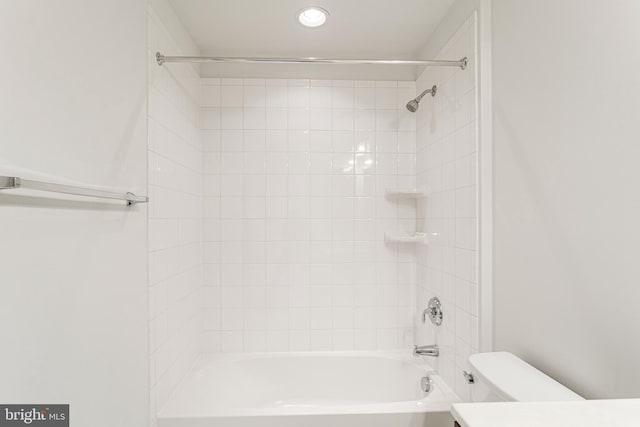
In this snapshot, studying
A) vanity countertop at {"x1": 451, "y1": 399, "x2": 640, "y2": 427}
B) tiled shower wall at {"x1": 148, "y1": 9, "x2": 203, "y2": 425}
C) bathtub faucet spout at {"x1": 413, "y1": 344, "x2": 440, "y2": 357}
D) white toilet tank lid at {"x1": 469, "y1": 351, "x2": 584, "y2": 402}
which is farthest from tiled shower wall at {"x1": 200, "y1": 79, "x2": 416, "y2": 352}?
vanity countertop at {"x1": 451, "y1": 399, "x2": 640, "y2": 427}

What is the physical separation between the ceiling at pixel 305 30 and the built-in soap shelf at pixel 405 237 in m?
1.11

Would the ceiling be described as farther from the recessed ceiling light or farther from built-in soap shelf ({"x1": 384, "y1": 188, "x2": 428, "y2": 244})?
built-in soap shelf ({"x1": 384, "y1": 188, "x2": 428, "y2": 244})

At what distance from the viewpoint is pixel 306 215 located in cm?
231

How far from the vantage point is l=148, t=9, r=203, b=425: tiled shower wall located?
1.53m

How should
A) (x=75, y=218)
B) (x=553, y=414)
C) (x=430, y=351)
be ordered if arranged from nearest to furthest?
(x=553, y=414) < (x=75, y=218) < (x=430, y=351)

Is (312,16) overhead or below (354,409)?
overhead

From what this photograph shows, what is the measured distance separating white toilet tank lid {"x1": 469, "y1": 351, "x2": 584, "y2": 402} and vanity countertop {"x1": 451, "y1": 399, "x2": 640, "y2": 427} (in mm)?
267

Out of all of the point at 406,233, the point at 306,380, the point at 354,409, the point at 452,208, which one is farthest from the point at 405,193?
the point at 306,380

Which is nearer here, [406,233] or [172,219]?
[172,219]

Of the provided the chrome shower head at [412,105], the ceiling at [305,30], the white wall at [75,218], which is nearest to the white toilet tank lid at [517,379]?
the white wall at [75,218]

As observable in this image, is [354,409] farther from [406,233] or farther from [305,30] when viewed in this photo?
[305,30]

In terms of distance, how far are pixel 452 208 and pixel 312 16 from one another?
1248mm

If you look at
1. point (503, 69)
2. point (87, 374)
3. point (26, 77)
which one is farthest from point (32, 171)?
point (503, 69)

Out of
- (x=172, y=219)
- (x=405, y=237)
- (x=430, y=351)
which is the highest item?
(x=172, y=219)
